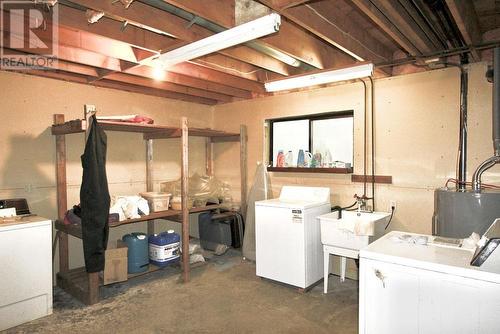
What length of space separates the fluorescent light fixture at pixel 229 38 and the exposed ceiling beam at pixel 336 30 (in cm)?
13

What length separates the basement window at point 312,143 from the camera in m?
3.61

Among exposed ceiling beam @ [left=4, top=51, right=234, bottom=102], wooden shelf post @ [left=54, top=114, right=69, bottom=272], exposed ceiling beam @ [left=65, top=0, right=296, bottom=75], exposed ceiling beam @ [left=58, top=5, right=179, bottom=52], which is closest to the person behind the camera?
exposed ceiling beam @ [left=65, top=0, right=296, bottom=75]

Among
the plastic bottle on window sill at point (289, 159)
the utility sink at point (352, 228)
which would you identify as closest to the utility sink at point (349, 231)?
the utility sink at point (352, 228)

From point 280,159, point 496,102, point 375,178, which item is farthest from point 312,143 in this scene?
point 496,102

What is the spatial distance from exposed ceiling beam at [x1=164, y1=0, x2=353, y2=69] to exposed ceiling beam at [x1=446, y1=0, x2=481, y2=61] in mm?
1082

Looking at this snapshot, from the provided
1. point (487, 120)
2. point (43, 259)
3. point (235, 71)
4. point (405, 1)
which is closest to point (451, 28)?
point (405, 1)

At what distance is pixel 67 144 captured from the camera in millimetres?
3545

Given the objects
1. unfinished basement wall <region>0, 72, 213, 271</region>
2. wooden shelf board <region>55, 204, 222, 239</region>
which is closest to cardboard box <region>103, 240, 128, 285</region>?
wooden shelf board <region>55, 204, 222, 239</region>

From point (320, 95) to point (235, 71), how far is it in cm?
113

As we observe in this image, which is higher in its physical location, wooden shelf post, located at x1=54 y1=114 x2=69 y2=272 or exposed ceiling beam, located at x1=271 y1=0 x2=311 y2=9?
exposed ceiling beam, located at x1=271 y1=0 x2=311 y2=9

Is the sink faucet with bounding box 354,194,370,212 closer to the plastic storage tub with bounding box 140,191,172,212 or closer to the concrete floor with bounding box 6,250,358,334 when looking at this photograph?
the concrete floor with bounding box 6,250,358,334

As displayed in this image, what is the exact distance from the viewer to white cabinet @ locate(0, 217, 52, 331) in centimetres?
246

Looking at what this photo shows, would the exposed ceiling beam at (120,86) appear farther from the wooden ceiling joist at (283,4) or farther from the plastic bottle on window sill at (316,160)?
the wooden ceiling joist at (283,4)

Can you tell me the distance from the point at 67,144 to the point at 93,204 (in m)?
1.26
